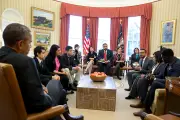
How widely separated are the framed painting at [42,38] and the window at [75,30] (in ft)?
3.52

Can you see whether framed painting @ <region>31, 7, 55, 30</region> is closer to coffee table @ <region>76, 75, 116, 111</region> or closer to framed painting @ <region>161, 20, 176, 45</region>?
coffee table @ <region>76, 75, 116, 111</region>

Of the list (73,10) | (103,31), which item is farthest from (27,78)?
(103,31)

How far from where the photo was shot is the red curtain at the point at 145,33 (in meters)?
6.31

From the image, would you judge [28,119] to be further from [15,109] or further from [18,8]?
[18,8]

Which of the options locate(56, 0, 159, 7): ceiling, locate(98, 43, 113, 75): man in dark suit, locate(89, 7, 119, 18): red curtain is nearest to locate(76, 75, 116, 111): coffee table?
locate(98, 43, 113, 75): man in dark suit

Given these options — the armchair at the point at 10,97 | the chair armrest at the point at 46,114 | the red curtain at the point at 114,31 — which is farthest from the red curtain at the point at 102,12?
the armchair at the point at 10,97

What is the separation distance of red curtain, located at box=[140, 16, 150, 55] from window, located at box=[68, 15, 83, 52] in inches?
104

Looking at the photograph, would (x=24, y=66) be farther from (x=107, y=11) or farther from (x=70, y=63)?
(x=107, y=11)

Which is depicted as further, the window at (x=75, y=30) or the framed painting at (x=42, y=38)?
the window at (x=75, y=30)

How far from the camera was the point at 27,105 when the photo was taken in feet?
3.66

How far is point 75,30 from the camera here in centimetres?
719

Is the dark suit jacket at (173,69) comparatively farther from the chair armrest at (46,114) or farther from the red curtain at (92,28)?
the red curtain at (92,28)

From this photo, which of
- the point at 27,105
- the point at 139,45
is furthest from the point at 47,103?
the point at 139,45

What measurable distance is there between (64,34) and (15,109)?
6016 mm
